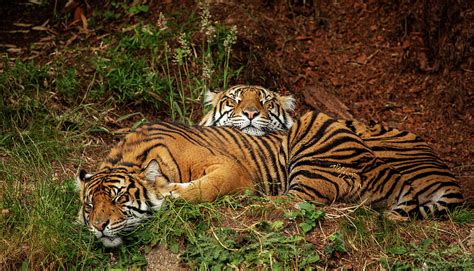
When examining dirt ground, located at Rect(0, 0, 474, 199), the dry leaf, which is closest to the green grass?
dirt ground, located at Rect(0, 0, 474, 199)

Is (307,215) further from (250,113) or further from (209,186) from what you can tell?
(250,113)

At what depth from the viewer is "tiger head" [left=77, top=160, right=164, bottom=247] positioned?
574 centimetres

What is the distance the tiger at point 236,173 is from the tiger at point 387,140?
0.27ft

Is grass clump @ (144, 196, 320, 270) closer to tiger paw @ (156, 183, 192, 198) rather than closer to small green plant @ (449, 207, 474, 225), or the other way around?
tiger paw @ (156, 183, 192, 198)

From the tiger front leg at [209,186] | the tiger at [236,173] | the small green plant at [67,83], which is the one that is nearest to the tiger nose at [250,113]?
the tiger at [236,173]

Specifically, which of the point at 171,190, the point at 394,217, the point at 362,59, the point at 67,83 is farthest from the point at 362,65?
the point at 171,190

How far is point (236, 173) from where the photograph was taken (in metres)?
6.35

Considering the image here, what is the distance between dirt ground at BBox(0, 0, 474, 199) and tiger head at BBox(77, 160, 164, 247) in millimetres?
3105

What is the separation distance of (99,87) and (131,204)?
2.87 m

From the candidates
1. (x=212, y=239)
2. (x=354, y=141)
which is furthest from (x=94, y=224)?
(x=354, y=141)

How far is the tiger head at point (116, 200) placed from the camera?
18.8 ft

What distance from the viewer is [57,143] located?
7.50m

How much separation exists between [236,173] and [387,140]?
1.49 meters

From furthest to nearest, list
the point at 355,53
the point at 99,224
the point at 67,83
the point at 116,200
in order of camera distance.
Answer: the point at 355,53
the point at 67,83
the point at 116,200
the point at 99,224
